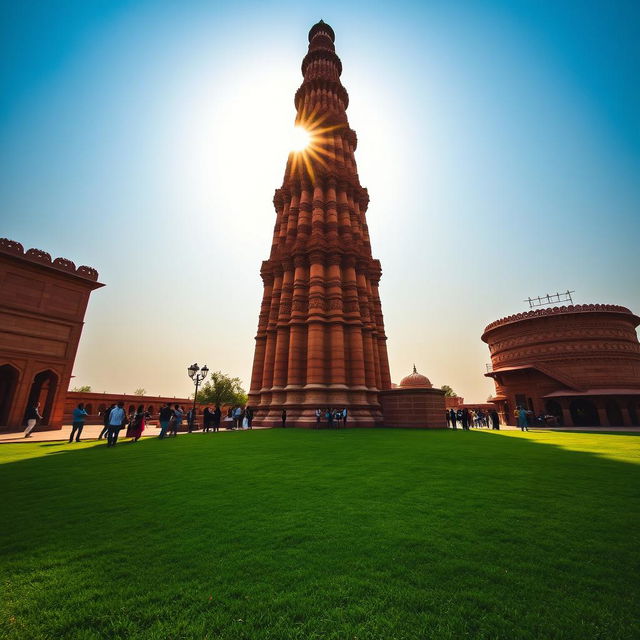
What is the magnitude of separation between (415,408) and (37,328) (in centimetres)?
2735

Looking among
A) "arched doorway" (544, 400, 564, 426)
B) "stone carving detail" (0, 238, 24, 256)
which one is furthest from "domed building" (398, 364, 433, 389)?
"stone carving detail" (0, 238, 24, 256)

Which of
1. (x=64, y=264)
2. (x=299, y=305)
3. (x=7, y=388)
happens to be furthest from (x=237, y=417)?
(x=64, y=264)

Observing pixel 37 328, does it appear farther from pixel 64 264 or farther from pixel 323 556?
pixel 323 556

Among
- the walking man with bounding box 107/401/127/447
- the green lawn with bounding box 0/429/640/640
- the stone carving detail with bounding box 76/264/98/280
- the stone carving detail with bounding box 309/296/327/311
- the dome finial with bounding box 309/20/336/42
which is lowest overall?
the green lawn with bounding box 0/429/640/640

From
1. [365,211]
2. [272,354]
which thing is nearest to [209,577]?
[272,354]

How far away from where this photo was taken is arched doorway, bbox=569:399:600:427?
33219 mm

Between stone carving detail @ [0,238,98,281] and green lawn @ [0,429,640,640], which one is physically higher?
stone carving detail @ [0,238,98,281]

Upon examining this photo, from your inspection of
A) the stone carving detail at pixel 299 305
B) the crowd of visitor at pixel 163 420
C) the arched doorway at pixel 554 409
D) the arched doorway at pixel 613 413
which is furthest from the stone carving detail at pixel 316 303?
the arched doorway at pixel 613 413

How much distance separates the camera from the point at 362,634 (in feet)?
7.59

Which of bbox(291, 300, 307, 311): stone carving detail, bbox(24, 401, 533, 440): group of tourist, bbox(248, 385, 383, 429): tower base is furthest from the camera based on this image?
bbox(291, 300, 307, 311): stone carving detail

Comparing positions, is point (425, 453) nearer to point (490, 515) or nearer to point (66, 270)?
point (490, 515)

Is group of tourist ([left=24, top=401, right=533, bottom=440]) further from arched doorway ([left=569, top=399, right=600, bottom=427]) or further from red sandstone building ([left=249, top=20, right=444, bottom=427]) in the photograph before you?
arched doorway ([left=569, top=399, right=600, bottom=427])

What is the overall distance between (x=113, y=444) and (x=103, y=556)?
11086 mm

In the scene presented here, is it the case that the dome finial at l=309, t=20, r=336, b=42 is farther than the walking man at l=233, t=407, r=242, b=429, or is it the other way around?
the dome finial at l=309, t=20, r=336, b=42
